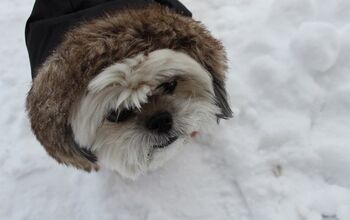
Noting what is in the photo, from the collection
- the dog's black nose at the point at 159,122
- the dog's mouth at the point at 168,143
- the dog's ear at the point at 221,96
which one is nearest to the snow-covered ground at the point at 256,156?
the dog's ear at the point at 221,96

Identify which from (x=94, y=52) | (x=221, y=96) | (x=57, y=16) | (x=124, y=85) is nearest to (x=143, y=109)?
(x=124, y=85)

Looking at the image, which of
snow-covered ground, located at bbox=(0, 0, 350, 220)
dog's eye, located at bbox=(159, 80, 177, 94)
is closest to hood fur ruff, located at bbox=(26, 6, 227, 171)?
dog's eye, located at bbox=(159, 80, 177, 94)

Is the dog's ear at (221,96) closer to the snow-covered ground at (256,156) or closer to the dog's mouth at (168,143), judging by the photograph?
the dog's mouth at (168,143)

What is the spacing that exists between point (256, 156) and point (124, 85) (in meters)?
1.08

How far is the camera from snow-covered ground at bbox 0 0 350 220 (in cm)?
232

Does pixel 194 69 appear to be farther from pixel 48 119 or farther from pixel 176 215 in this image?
pixel 176 215

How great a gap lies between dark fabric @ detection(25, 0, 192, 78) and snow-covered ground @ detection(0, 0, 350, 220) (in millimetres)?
734

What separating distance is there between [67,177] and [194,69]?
49.9 inches

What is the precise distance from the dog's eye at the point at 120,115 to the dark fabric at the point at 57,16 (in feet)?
1.53

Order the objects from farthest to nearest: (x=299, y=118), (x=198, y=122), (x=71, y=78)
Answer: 1. (x=299, y=118)
2. (x=198, y=122)
3. (x=71, y=78)

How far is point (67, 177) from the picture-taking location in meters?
2.61

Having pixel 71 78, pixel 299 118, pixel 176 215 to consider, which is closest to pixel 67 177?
pixel 176 215

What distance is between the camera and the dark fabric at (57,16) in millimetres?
2010

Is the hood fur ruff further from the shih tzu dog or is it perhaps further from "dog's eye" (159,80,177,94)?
"dog's eye" (159,80,177,94)
